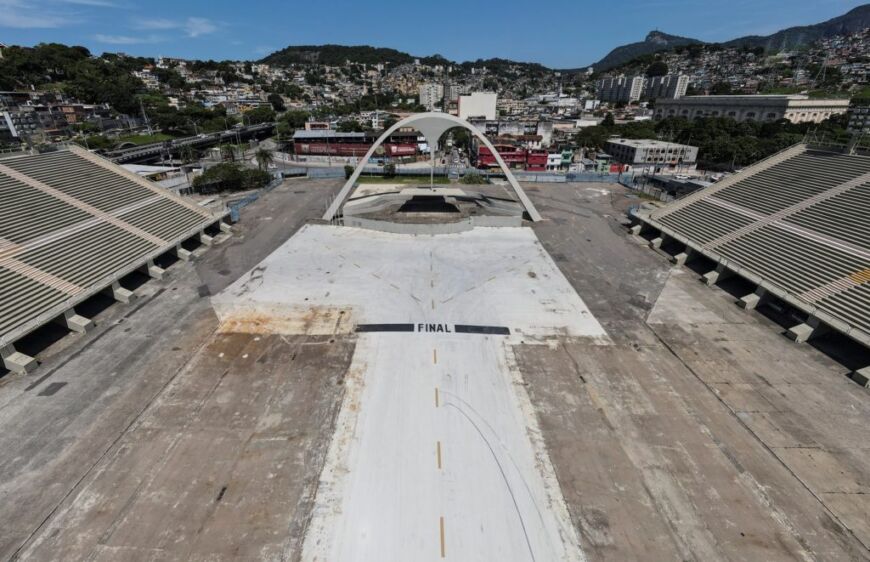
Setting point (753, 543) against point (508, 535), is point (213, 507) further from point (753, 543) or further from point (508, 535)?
point (753, 543)

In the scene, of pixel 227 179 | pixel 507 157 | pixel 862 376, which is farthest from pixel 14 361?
pixel 507 157

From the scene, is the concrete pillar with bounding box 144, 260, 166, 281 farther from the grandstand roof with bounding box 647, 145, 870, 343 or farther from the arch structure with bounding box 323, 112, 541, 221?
the grandstand roof with bounding box 647, 145, 870, 343

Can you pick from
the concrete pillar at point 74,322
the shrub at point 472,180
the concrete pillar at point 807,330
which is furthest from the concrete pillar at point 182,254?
the concrete pillar at point 807,330

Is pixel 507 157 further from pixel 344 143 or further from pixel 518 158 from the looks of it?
pixel 344 143

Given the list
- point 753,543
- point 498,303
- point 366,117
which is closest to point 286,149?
point 366,117

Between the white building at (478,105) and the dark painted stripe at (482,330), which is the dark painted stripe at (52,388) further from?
the white building at (478,105)

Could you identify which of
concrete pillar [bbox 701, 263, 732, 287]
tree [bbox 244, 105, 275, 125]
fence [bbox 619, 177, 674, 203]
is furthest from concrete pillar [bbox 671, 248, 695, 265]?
tree [bbox 244, 105, 275, 125]

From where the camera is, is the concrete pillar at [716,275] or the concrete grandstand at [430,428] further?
the concrete pillar at [716,275]
